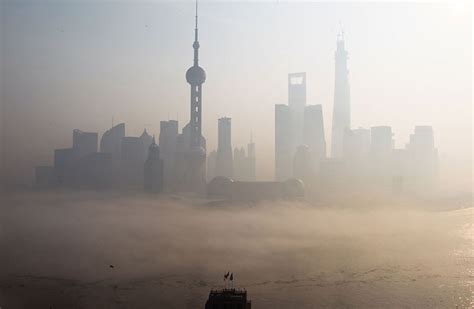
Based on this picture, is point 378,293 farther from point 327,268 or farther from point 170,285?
point 170,285

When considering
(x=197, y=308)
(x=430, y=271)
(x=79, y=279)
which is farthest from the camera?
(x=430, y=271)

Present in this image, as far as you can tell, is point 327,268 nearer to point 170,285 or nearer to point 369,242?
point 369,242

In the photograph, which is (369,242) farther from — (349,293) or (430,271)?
(349,293)

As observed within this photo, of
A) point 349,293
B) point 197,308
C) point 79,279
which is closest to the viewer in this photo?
point 197,308

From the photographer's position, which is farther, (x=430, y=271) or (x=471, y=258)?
(x=471, y=258)

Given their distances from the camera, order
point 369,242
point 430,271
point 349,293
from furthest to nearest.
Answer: point 369,242 < point 430,271 < point 349,293

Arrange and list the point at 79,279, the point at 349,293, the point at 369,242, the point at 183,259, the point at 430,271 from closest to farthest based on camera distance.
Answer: the point at 349,293 < the point at 79,279 < the point at 430,271 < the point at 183,259 < the point at 369,242

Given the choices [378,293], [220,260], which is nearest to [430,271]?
[378,293]

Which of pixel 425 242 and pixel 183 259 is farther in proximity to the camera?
pixel 425 242

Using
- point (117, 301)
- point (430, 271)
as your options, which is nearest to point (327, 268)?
point (430, 271)
